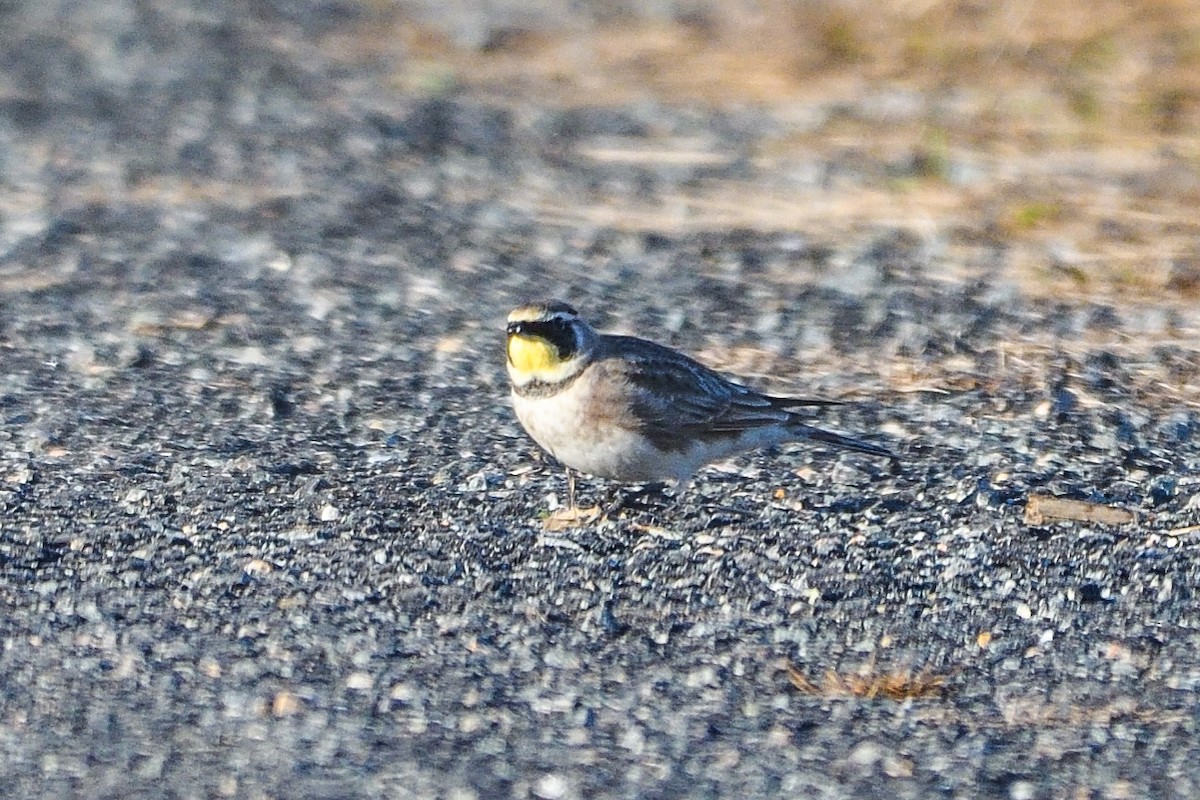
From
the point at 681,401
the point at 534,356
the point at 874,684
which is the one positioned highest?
the point at 534,356

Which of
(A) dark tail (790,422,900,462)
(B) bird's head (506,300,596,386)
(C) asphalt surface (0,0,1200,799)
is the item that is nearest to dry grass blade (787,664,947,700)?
(C) asphalt surface (0,0,1200,799)

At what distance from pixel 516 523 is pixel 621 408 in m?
0.51

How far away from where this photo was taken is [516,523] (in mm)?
6301

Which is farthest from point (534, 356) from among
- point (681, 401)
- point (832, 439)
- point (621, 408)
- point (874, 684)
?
point (874, 684)

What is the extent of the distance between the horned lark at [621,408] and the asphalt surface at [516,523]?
0.20 m

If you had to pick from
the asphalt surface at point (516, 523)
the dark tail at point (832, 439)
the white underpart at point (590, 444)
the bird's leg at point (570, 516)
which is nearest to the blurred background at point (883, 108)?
the asphalt surface at point (516, 523)

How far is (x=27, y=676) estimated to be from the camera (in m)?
5.26

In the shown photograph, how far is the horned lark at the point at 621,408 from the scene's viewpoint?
20.7 feet

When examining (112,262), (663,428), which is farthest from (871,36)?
(663,428)

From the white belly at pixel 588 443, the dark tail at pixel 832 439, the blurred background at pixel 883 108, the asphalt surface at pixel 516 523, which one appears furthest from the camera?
the blurred background at pixel 883 108

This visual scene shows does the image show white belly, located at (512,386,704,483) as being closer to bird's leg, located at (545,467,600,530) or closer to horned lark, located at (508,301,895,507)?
horned lark, located at (508,301,895,507)

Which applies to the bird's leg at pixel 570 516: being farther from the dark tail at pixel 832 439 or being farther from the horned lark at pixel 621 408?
the dark tail at pixel 832 439

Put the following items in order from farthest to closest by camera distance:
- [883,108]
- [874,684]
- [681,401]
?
[883,108], [681,401], [874,684]

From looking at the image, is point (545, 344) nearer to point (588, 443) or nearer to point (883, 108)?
point (588, 443)
